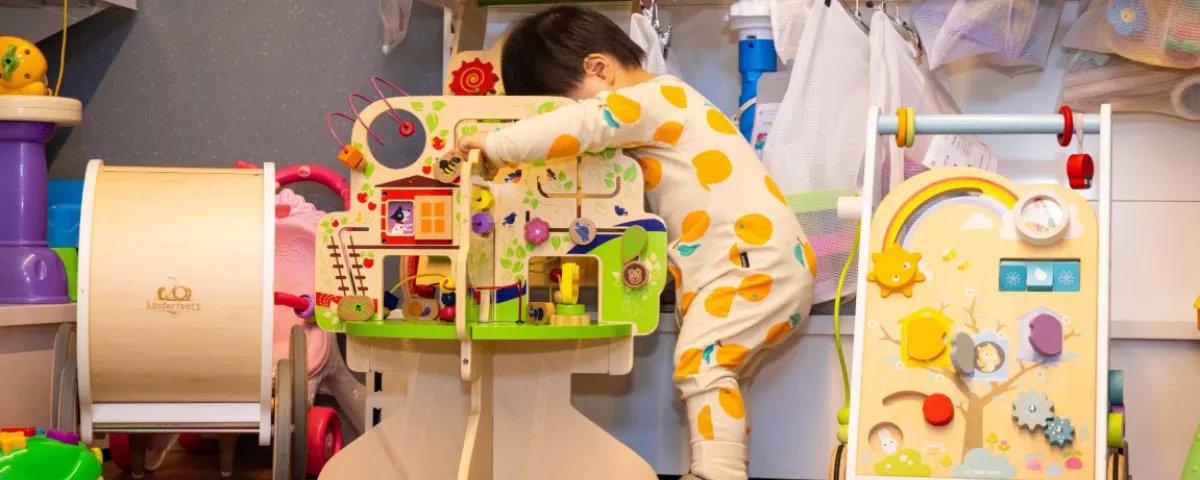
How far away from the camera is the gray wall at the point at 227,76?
7.92 feet

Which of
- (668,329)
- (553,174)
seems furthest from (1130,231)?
(553,174)

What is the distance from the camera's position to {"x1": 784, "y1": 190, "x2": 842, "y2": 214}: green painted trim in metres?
1.96

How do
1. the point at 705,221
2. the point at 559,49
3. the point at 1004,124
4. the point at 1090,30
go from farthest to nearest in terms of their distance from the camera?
the point at 1090,30 → the point at 559,49 → the point at 705,221 → the point at 1004,124

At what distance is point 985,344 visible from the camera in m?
1.39

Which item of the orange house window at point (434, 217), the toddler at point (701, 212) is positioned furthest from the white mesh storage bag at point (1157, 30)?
the orange house window at point (434, 217)

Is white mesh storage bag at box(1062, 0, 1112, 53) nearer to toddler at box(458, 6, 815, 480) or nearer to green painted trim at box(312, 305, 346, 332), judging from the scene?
toddler at box(458, 6, 815, 480)

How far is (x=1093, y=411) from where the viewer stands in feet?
4.41

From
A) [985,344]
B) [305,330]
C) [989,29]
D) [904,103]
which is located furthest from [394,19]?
[985,344]

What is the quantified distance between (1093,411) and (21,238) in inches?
59.6

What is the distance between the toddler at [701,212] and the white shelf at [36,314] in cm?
67

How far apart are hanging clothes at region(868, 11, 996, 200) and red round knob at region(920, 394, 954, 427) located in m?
0.62

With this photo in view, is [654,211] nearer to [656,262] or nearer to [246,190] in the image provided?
[656,262]

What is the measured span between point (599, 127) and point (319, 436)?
72 cm

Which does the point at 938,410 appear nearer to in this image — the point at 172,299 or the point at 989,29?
the point at 989,29
